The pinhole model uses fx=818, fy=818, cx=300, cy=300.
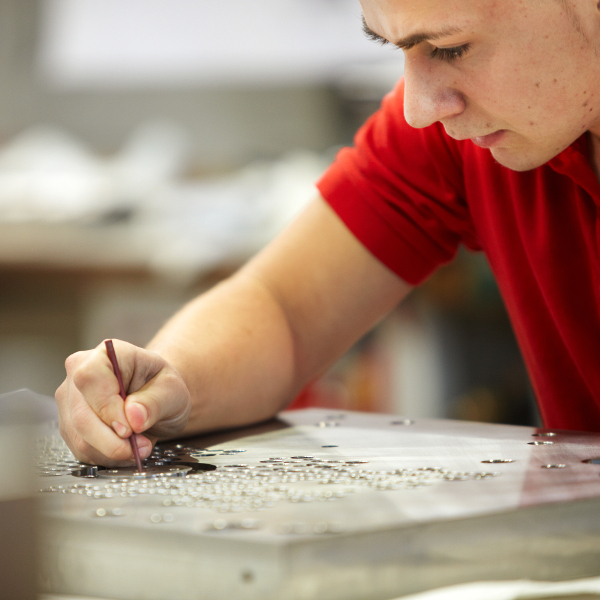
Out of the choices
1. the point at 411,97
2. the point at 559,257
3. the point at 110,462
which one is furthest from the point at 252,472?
the point at 559,257

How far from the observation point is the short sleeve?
117 centimetres

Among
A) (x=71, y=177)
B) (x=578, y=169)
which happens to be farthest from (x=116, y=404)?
(x=71, y=177)

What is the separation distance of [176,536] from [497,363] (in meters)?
2.46

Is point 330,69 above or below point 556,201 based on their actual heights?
above

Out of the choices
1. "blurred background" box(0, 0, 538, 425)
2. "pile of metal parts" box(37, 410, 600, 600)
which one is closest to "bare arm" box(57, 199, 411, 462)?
"pile of metal parts" box(37, 410, 600, 600)

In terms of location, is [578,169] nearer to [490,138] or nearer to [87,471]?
[490,138]

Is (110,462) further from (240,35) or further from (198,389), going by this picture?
(240,35)

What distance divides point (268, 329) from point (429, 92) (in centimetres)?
43

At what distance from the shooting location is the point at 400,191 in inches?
47.8

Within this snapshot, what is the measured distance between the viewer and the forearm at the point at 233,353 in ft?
3.34

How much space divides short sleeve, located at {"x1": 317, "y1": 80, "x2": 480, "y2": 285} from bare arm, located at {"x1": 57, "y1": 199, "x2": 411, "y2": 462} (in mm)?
28

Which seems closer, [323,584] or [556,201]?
[323,584]

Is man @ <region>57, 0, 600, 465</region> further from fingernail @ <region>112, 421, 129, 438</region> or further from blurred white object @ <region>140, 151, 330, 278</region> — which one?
blurred white object @ <region>140, 151, 330, 278</region>

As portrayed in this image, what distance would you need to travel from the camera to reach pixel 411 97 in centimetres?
88
